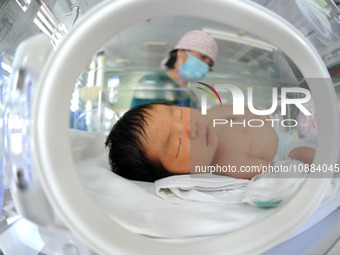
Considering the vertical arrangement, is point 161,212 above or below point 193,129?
below

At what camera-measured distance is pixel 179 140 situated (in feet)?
2.40

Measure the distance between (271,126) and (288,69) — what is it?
0.26 meters

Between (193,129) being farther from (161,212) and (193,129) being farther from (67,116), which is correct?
(67,116)

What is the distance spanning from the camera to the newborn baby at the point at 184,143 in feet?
2.42

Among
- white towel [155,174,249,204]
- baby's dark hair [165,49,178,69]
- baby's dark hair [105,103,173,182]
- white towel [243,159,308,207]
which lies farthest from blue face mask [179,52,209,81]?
white towel [243,159,308,207]

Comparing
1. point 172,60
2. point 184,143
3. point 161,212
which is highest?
point 172,60

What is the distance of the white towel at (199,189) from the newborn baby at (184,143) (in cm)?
9

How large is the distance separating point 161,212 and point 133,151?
0.98 ft

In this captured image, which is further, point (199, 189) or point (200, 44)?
point (200, 44)

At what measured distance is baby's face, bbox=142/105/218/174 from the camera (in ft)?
2.42

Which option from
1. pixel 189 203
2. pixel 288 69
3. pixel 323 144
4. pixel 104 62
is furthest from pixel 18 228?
pixel 104 62

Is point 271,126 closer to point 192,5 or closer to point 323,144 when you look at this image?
point 323,144

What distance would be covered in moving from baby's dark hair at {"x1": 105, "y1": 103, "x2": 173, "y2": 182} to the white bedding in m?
0.10

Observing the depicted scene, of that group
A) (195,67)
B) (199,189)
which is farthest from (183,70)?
(199,189)
